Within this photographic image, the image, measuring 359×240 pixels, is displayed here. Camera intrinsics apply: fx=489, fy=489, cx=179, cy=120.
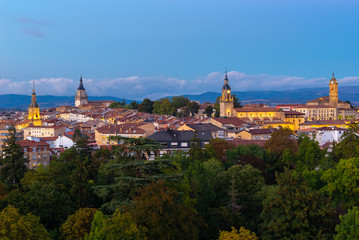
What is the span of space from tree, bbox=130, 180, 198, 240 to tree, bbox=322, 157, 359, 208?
9078 millimetres

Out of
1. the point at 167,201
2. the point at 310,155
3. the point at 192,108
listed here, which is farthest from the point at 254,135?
the point at 192,108

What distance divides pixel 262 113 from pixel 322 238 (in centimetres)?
8434

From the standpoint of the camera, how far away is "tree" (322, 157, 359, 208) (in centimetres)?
2300

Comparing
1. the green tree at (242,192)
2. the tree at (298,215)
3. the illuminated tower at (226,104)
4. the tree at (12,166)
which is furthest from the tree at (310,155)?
the illuminated tower at (226,104)

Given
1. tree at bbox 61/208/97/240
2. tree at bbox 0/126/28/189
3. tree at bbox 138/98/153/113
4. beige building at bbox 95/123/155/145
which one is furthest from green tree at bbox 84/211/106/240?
tree at bbox 138/98/153/113

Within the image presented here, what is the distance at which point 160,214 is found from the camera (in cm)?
1748

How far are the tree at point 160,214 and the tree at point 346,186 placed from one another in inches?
357

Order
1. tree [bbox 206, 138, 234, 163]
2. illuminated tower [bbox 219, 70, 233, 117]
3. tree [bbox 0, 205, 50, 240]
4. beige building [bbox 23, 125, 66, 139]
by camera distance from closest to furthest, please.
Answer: tree [bbox 0, 205, 50, 240] < tree [bbox 206, 138, 234, 163] < beige building [bbox 23, 125, 66, 139] < illuminated tower [bbox 219, 70, 233, 117]

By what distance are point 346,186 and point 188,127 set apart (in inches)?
1598

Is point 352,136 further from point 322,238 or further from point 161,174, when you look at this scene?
point 161,174

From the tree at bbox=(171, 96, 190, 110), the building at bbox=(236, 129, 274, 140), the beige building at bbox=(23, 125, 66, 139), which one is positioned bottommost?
the beige building at bbox=(23, 125, 66, 139)

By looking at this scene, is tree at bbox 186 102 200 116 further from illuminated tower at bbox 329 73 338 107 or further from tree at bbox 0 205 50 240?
tree at bbox 0 205 50 240

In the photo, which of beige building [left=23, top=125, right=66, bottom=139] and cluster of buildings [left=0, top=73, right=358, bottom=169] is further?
beige building [left=23, top=125, right=66, bottom=139]

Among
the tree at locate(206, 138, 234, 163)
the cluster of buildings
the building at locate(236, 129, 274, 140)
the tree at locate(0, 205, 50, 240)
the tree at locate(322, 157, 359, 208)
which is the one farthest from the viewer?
the building at locate(236, 129, 274, 140)
